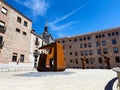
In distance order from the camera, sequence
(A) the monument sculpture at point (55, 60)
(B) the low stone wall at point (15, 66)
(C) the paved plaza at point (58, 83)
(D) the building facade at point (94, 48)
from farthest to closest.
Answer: (D) the building facade at point (94, 48)
(B) the low stone wall at point (15, 66)
(A) the monument sculpture at point (55, 60)
(C) the paved plaza at point (58, 83)

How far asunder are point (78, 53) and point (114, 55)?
40.8 feet

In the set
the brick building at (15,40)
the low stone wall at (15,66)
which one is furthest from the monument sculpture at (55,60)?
the brick building at (15,40)

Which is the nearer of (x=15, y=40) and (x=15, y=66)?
(x=15, y=66)

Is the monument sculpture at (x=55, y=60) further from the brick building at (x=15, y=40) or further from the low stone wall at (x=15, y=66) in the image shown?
the brick building at (x=15, y=40)

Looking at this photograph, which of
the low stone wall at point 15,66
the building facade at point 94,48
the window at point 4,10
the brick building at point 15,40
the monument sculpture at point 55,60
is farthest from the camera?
the building facade at point 94,48

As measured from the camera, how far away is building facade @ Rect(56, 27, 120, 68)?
112 feet

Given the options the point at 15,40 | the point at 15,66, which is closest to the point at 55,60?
the point at 15,66

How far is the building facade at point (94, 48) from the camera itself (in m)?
34.1

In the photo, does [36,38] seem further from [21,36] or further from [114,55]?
[114,55]

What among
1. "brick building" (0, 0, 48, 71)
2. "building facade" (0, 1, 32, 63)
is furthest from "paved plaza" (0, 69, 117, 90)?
"building facade" (0, 1, 32, 63)

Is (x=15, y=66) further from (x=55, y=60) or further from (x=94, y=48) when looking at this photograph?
(x=94, y=48)

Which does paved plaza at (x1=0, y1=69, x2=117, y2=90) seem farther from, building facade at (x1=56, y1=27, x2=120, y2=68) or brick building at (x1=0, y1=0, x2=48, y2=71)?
building facade at (x1=56, y1=27, x2=120, y2=68)

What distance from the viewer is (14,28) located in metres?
21.6

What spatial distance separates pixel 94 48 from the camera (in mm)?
37312
